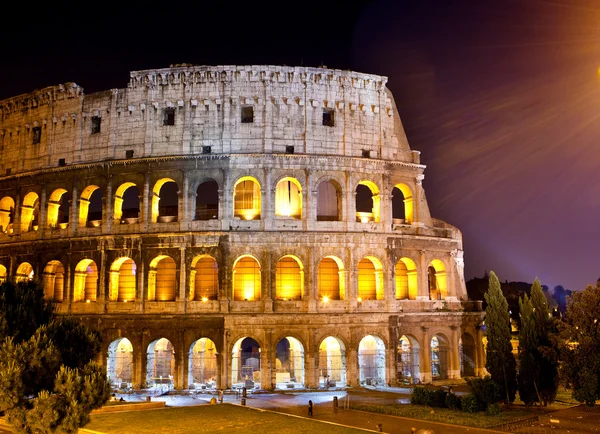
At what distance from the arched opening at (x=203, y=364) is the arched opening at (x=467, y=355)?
53.1 ft

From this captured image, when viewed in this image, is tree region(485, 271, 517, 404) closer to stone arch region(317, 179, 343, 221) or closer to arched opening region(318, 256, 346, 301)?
arched opening region(318, 256, 346, 301)

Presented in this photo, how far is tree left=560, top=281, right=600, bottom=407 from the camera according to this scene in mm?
23141

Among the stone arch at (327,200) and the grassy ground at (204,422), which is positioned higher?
the stone arch at (327,200)

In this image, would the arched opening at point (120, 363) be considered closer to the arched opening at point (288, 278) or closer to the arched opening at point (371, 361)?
the arched opening at point (288, 278)

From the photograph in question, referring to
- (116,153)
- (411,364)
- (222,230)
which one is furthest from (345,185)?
(116,153)

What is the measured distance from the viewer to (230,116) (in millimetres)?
33188

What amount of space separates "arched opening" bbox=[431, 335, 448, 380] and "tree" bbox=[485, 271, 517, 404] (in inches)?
283

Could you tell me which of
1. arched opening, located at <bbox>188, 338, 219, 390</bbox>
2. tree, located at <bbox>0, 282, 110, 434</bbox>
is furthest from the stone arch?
tree, located at <bbox>0, 282, 110, 434</bbox>

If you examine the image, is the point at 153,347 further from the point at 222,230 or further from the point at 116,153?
the point at 116,153

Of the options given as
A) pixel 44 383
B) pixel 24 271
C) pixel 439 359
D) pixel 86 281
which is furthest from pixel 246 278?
pixel 44 383

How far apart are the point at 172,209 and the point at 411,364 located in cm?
1872

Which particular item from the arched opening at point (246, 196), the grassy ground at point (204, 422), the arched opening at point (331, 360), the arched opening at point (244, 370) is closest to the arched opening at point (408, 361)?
the arched opening at point (331, 360)

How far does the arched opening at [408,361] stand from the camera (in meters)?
33.3

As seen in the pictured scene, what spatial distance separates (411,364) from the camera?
111 ft
